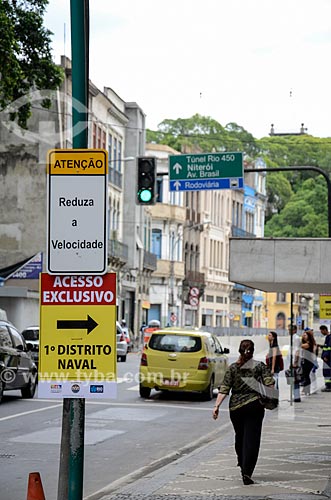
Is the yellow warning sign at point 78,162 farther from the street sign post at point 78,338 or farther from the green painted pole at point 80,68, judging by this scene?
the street sign post at point 78,338

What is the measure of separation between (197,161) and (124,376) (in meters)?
8.82

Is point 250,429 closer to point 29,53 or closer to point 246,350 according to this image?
point 246,350

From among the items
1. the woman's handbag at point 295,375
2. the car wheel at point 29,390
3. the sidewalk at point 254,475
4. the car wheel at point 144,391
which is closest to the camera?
the sidewalk at point 254,475

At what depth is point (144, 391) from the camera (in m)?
27.7

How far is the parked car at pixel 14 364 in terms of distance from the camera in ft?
80.4

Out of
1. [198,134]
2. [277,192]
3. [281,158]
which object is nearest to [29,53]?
[198,134]

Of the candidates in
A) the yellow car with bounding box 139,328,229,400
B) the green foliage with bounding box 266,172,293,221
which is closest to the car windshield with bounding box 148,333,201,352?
the yellow car with bounding box 139,328,229,400

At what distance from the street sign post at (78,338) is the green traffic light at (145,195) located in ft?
59.1

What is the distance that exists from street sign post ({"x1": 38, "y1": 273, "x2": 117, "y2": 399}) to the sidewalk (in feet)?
11.7

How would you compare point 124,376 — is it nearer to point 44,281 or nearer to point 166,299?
point 44,281

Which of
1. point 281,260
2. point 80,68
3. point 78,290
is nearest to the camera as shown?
point 78,290

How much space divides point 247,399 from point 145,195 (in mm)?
13908

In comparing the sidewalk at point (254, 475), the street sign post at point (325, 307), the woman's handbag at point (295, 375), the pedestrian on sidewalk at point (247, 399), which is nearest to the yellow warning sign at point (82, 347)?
the sidewalk at point (254, 475)

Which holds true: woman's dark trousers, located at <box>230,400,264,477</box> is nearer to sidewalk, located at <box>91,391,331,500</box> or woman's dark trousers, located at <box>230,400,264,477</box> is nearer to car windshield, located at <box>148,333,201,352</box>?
sidewalk, located at <box>91,391,331,500</box>
